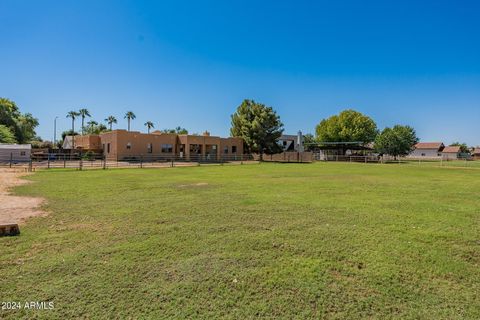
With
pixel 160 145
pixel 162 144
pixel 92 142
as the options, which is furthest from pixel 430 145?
pixel 92 142

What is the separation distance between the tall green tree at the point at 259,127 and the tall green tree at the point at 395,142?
77.3ft

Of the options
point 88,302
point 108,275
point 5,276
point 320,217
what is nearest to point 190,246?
point 108,275

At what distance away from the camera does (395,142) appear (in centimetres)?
5325

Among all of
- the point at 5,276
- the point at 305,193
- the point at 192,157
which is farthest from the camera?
the point at 192,157

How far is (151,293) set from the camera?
338 cm

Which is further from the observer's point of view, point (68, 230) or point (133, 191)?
point (133, 191)

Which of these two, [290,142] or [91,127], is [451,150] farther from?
[91,127]

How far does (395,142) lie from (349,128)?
28.7ft

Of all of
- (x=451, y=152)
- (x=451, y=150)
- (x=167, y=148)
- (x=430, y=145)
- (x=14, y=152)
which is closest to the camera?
(x=14, y=152)

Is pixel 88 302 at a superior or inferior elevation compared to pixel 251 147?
inferior

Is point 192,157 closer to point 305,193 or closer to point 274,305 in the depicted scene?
point 305,193

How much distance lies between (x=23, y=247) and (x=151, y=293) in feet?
9.47

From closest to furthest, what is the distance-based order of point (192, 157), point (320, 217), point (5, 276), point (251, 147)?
point (5, 276)
point (320, 217)
point (192, 157)
point (251, 147)

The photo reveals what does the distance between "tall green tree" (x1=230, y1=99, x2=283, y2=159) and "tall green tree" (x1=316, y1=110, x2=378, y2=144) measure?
15610 mm
